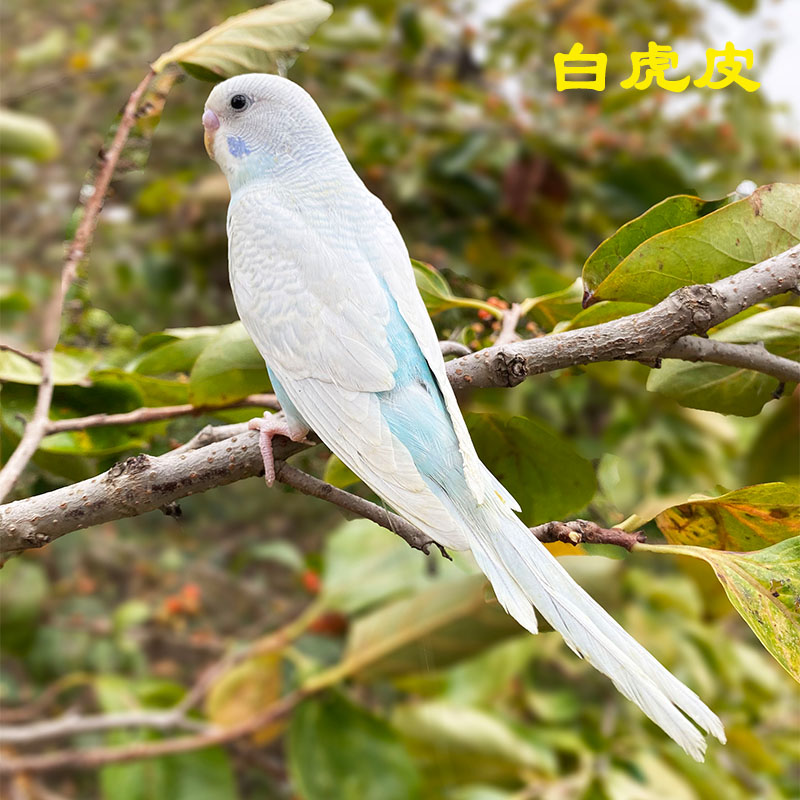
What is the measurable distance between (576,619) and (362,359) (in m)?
0.18

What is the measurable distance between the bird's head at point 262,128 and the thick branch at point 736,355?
0.25 meters

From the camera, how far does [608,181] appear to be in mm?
1502

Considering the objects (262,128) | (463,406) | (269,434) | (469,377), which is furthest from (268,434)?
(463,406)

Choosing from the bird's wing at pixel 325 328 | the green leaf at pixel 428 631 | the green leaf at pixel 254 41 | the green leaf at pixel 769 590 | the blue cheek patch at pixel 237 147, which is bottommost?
the green leaf at pixel 428 631

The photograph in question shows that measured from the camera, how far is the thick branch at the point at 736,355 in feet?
1.52

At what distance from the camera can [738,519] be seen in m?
0.46

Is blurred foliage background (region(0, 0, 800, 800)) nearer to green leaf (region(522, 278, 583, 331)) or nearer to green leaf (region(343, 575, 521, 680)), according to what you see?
green leaf (region(343, 575, 521, 680))

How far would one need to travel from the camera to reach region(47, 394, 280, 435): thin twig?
0.57 m

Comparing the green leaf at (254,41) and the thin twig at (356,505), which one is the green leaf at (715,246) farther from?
the green leaf at (254,41)

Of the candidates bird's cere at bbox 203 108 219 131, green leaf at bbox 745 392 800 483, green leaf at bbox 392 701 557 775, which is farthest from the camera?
green leaf at bbox 392 701 557 775

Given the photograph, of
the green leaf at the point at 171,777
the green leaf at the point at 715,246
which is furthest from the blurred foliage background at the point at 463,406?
the green leaf at the point at 715,246

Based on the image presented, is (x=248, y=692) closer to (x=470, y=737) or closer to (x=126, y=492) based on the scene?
(x=470, y=737)

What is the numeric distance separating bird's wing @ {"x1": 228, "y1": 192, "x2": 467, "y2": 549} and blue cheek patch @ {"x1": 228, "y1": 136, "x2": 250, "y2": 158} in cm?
3

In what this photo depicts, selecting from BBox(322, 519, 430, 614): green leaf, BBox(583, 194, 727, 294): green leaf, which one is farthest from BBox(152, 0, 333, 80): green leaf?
BBox(322, 519, 430, 614): green leaf
